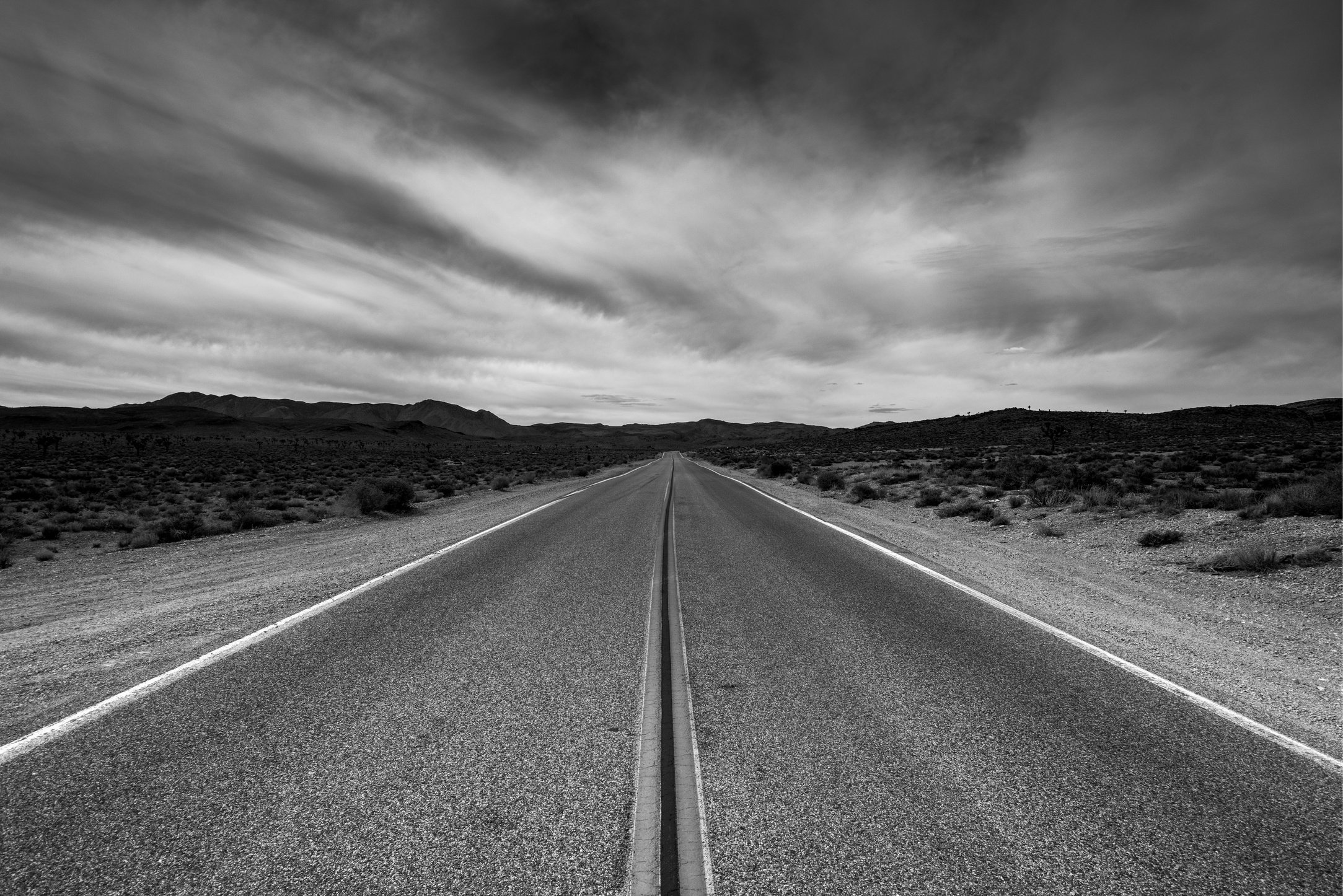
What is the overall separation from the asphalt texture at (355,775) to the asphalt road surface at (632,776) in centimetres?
1

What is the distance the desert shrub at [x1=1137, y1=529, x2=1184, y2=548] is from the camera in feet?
35.6

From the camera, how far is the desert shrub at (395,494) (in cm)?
1959

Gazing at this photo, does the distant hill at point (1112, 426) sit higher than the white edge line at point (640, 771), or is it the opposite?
the distant hill at point (1112, 426)

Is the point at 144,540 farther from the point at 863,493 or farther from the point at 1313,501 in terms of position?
the point at 1313,501

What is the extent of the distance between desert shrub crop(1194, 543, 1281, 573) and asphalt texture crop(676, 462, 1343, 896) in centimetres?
557

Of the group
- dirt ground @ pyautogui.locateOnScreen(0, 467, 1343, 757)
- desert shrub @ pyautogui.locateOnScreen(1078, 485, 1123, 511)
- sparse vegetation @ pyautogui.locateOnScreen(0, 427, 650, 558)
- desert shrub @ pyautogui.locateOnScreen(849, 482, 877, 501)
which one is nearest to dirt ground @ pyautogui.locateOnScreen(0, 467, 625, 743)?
dirt ground @ pyautogui.locateOnScreen(0, 467, 1343, 757)

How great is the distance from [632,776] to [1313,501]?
1422 cm

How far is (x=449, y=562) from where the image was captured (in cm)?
922

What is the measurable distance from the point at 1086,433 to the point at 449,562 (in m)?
93.1

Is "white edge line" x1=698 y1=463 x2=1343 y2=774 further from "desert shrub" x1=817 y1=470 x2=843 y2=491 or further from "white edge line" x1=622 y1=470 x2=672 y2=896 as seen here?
"desert shrub" x1=817 y1=470 x2=843 y2=491

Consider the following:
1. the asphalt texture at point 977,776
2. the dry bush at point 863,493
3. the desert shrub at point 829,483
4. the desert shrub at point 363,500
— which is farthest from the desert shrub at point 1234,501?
the desert shrub at point 363,500

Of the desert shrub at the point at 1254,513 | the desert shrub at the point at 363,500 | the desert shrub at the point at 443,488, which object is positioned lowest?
the desert shrub at the point at 443,488

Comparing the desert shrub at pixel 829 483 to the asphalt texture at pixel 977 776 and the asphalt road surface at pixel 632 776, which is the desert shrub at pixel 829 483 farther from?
the asphalt road surface at pixel 632 776

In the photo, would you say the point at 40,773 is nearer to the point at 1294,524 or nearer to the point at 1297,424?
the point at 1294,524
